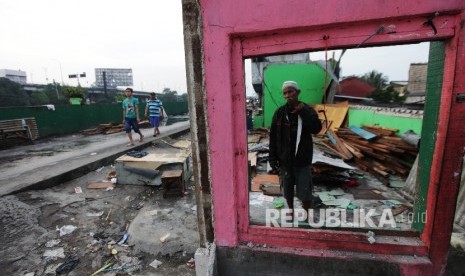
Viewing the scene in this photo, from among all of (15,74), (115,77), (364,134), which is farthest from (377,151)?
(15,74)

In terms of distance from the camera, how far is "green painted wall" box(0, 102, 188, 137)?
37.2 ft

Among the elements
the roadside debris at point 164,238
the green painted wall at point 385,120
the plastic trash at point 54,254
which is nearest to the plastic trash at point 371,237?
the roadside debris at point 164,238

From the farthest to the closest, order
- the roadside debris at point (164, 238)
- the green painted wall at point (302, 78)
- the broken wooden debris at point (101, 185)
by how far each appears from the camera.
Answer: the green painted wall at point (302, 78) < the broken wooden debris at point (101, 185) < the roadside debris at point (164, 238)

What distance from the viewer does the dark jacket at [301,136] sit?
3096mm

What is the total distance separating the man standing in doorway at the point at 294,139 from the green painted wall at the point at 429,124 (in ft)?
3.49

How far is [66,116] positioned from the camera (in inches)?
536

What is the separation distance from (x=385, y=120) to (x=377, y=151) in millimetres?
2169

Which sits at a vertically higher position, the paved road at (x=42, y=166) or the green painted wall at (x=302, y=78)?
the green painted wall at (x=302, y=78)

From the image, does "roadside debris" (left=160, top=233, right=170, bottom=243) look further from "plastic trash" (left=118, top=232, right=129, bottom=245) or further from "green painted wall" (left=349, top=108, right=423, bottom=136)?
"green painted wall" (left=349, top=108, right=423, bottom=136)

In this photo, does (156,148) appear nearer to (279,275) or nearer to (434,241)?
(279,275)

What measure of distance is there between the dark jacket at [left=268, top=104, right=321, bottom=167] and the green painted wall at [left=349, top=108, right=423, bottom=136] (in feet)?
14.8

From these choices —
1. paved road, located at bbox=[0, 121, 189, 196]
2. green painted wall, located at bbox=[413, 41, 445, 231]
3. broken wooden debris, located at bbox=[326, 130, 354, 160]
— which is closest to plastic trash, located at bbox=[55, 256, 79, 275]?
paved road, located at bbox=[0, 121, 189, 196]
